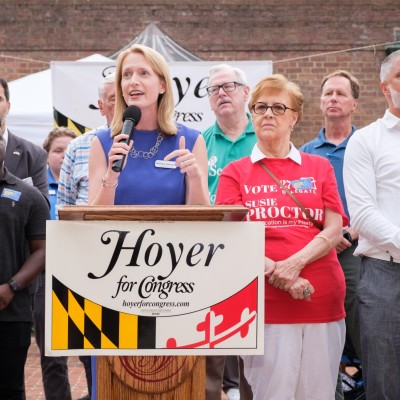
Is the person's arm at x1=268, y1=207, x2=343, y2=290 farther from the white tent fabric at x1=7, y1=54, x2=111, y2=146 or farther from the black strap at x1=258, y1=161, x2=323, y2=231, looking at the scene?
the white tent fabric at x1=7, y1=54, x2=111, y2=146

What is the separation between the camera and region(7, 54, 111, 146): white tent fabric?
30.8 feet

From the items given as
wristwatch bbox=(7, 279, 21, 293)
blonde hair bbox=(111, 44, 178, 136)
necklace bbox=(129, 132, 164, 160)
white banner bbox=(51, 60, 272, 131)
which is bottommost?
wristwatch bbox=(7, 279, 21, 293)

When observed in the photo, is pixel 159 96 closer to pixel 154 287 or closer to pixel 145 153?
pixel 145 153

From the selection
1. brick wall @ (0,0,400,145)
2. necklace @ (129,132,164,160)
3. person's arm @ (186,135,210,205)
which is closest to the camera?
person's arm @ (186,135,210,205)

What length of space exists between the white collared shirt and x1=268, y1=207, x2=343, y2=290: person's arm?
0.24m

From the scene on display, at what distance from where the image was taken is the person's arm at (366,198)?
3.82 meters

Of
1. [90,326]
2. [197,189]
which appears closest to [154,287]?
[90,326]

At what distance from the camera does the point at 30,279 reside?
4.09m

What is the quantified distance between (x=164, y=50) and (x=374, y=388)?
7.76 meters

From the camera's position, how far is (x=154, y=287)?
9.25 ft

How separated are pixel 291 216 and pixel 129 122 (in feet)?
3.08

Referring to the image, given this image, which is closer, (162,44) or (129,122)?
(129,122)

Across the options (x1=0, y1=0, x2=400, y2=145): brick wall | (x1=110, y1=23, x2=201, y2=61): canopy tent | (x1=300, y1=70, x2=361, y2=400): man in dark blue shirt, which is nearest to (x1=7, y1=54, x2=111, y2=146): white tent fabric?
(x1=110, y1=23, x2=201, y2=61): canopy tent

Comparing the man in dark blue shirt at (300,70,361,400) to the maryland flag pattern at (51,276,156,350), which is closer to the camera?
the maryland flag pattern at (51,276,156,350)
